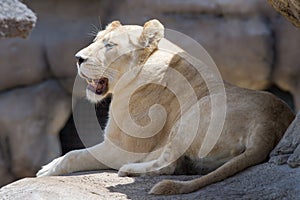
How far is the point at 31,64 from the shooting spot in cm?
787

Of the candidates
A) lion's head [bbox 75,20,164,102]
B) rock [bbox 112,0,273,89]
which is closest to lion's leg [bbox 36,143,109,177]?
lion's head [bbox 75,20,164,102]

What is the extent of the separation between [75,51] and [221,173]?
14.8 ft

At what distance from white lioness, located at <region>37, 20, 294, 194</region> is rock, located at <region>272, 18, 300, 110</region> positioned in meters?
3.29

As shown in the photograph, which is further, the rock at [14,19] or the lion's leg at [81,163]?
the lion's leg at [81,163]

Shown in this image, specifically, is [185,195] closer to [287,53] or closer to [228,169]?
[228,169]

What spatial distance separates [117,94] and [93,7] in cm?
362

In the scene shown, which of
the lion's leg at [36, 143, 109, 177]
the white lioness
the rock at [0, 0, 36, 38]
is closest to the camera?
the rock at [0, 0, 36, 38]

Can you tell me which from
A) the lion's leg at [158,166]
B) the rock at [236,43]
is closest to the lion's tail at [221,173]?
the lion's leg at [158,166]

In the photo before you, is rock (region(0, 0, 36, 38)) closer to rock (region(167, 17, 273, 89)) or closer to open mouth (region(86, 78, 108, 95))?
open mouth (region(86, 78, 108, 95))

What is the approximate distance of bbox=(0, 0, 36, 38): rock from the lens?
2465mm

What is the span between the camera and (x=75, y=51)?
789cm

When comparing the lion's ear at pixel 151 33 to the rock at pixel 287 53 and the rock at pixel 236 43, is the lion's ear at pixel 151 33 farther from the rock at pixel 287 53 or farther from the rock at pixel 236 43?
the rock at pixel 287 53

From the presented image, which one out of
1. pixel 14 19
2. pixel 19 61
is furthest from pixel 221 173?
pixel 19 61

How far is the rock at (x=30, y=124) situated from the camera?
7934 mm
